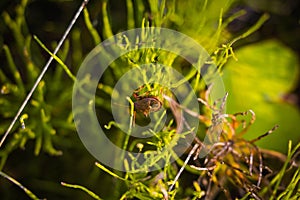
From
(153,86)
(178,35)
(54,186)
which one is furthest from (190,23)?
(54,186)

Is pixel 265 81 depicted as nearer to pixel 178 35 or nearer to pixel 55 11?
pixel 178 35

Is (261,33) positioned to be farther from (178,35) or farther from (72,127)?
(72,127)

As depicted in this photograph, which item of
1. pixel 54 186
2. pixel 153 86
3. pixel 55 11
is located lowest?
pixel 54 186

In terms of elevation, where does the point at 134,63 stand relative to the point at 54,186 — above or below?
above

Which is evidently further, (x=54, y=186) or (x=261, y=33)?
(x=261, y=33)

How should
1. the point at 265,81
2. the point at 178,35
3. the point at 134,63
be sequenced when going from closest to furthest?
the point at 134,63 < the point at 178,35 < the point at 265,81

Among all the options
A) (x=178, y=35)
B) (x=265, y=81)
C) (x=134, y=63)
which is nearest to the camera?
(x=134, y=63)
